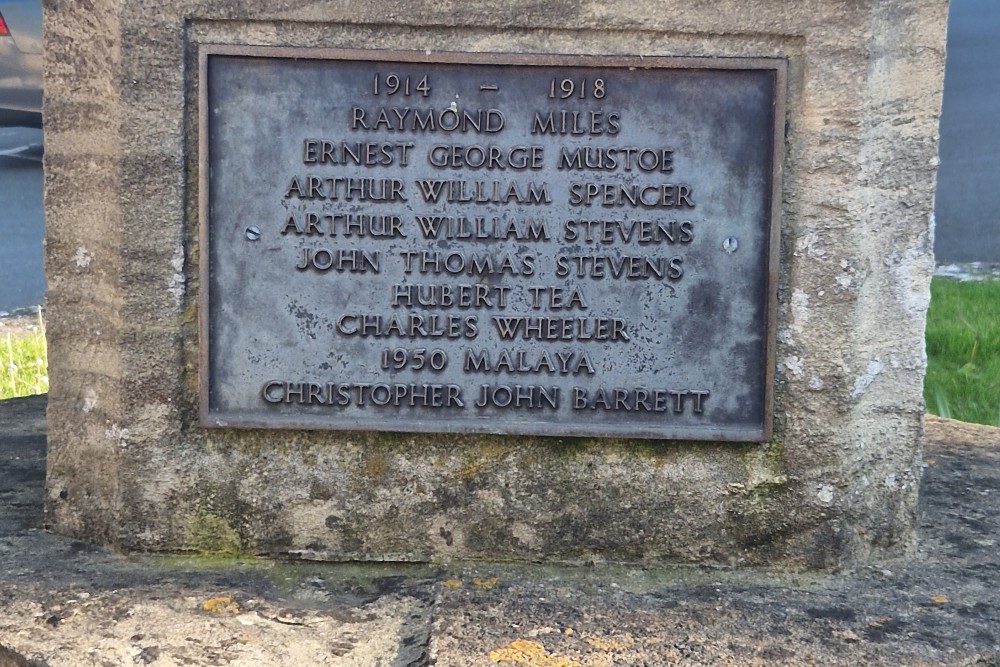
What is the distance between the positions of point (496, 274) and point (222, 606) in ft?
3.12

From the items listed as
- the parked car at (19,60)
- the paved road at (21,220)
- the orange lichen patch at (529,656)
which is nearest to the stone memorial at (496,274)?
the orange lichen patch at (529,656)

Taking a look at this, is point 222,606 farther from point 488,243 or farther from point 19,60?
point 19,60

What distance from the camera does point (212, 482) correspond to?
2363mm

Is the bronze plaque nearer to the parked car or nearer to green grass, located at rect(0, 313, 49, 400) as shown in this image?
green grass, located at rect(0, 313, 49, 400)

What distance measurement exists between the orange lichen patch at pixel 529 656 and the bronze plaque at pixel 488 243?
0.53m

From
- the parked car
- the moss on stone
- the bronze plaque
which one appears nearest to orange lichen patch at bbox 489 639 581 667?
the bronze plaque

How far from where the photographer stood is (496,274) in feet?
7.73

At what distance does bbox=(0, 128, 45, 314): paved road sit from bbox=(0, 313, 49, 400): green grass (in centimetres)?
164

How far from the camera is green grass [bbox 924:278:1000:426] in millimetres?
4348

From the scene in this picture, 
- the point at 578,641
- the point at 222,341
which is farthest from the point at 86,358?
the point at 578,641

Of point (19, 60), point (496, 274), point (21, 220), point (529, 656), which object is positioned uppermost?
point (19, 60)

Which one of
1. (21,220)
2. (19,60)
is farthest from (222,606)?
(21,220)

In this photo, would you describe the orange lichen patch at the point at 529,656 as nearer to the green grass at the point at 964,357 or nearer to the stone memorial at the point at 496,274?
the stone memorial at the point at 496,274

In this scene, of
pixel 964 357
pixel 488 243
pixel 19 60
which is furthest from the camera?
pixel 19 60
